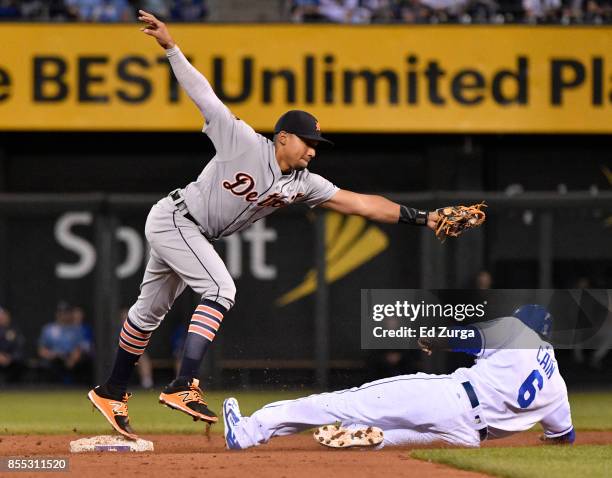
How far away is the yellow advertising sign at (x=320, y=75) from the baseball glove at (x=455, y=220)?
281 inches

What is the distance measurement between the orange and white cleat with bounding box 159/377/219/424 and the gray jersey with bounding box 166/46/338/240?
3.17 ft

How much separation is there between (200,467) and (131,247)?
28.5ft

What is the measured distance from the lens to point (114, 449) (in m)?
7.38

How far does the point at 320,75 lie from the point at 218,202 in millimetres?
7492

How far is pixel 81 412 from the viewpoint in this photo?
1126 cm

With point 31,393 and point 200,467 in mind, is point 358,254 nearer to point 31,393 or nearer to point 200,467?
point 31,393

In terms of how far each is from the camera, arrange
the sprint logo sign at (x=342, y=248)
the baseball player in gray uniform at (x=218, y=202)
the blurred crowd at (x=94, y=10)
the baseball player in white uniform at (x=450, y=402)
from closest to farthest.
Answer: the baseball player in gray uniform at (x=218, y=202), the baseball player in white uniform at (x=450, y=402), the sprint logo sign at (x=342, y=248), the blurred crowd at (x=94, y=10)

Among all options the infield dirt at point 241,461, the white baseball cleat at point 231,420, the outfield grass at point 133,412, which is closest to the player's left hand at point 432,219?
the infield dirt at point 241,461

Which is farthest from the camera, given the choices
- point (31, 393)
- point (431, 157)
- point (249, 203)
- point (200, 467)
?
point (431, 157)

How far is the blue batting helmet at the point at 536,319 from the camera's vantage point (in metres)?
7.22

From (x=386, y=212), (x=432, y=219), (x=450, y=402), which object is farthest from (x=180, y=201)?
(x=450, y=402)

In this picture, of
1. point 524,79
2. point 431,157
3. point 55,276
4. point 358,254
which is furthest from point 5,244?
point 524,79

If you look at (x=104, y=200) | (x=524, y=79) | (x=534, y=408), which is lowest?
(x=534, y=408)

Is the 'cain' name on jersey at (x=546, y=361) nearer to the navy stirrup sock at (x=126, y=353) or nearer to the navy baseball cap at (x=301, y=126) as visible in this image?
the navy baseball cap at (x=301, y=126)
